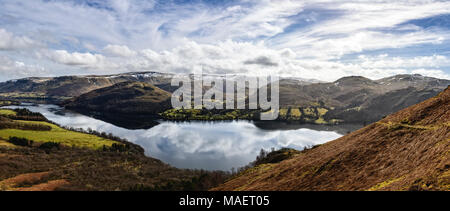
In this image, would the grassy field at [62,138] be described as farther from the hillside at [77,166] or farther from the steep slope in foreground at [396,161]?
the steep slope in foreground at [396,161]

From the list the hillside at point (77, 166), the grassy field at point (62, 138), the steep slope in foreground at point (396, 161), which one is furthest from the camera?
the grassy field at point (62, 138)

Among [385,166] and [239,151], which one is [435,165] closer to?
[385,166]

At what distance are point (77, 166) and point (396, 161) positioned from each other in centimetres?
15459

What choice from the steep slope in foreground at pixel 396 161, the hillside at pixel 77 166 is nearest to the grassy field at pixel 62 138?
the hillside at pixel 77 166

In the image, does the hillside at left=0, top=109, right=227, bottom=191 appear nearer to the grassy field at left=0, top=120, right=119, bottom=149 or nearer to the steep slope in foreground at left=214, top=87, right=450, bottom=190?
the grassy field at left=0, top=120, right=119, bottom=149

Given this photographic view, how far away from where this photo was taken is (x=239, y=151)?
178 m

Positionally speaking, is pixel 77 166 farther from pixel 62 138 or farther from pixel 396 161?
pixel 396 161

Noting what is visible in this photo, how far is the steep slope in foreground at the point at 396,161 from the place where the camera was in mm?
16953

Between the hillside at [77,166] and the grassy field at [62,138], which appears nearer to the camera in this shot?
the hillside at [77,166]

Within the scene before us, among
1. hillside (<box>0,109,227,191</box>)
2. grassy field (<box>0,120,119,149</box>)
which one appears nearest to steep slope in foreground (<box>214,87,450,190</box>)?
hillside (<box>0,109,227,191</box>)

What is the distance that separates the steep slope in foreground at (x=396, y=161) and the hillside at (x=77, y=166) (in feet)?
286

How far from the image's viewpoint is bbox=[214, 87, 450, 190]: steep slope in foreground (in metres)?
17.0

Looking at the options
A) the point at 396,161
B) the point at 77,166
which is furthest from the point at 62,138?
the point at 396,161

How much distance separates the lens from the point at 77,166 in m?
136
